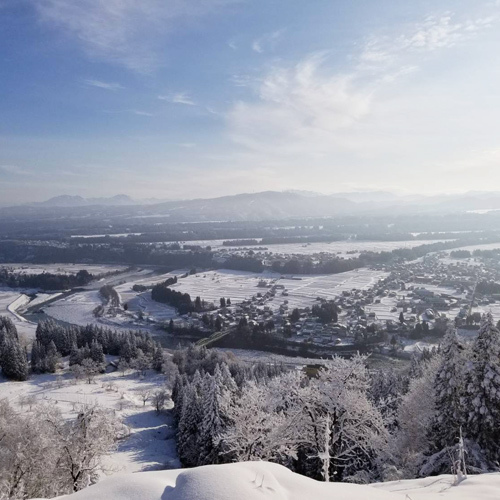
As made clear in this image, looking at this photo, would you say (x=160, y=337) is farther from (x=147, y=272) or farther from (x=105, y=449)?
(x=147, y=272)

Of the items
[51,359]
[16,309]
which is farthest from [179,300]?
[16,309]

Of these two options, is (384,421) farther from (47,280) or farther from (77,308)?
(47,280)

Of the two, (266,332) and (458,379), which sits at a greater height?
(458,379)

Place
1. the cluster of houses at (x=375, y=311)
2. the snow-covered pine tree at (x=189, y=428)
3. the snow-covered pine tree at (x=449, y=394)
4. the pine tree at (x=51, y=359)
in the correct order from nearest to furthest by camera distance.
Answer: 1. the snow-covered pine tree at (x=449, y=394)
2. the snow-covered pine tree at (x=189, y=428)
3. the pine tree at (x=51, y=359)
4. the cluster of houses at (x=375, y=311)

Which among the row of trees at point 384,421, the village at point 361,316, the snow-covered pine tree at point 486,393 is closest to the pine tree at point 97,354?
the village at point 361,316

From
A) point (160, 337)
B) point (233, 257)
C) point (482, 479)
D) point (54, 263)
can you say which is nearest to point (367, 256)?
point (233, 257)

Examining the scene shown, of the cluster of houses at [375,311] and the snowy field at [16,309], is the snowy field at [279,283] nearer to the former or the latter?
the cluster of houses at [375,311]

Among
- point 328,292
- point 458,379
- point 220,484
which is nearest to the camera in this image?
point 220,484

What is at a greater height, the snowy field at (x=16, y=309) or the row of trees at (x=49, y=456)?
the row of trees at (x=49, y=456)
